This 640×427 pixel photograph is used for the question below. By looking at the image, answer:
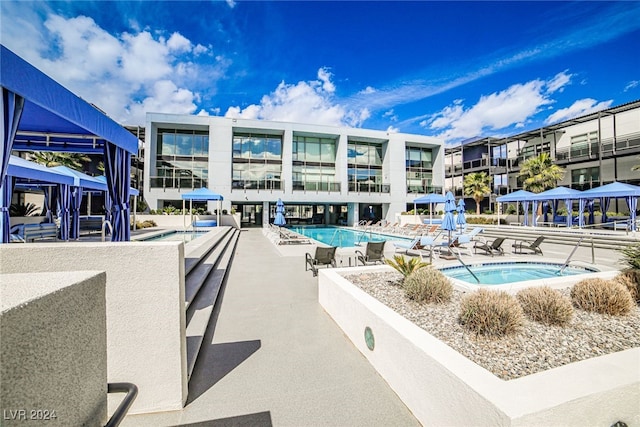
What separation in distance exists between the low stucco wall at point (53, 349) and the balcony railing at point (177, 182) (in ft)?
88.0

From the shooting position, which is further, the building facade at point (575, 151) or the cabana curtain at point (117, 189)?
the building facade at point (575, 151)

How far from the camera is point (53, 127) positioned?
580 cm

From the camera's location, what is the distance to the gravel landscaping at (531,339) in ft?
8.87

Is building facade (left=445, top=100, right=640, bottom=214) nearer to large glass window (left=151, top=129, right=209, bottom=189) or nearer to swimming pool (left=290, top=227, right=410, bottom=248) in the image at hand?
swimming pool (left=290, top=227, right=410, bottom=248)

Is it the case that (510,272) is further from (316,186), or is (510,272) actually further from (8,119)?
(316,186)

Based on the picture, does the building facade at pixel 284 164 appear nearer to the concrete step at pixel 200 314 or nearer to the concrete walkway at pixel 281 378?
the concrete step at pixel 200 314

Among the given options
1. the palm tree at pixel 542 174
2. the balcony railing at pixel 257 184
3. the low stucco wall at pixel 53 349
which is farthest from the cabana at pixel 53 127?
the palm tree at pixel 542 174

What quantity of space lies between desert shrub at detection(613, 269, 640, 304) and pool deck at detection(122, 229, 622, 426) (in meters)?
4.77

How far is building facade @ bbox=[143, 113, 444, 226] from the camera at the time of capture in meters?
25.5

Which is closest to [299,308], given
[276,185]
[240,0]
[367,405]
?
[367,405]

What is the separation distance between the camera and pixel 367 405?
106 inches

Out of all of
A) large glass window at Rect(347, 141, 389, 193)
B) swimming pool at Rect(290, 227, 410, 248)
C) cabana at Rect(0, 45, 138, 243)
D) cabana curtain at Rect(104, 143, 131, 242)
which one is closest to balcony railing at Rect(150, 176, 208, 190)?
swimming pool at Rect(290, 227, 410, 248)

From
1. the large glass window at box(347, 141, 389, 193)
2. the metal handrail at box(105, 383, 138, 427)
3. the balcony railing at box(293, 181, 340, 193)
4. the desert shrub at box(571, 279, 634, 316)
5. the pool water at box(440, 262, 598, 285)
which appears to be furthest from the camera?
the large glass window at box(347, 141, 389, 193)

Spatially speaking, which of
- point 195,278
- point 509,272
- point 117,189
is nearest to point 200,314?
point 195,278
